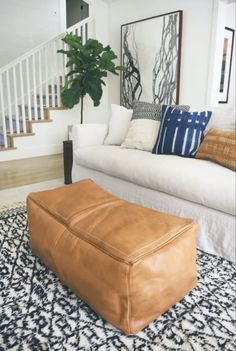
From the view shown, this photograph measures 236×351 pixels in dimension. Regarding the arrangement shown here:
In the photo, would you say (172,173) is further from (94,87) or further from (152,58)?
(152,58)

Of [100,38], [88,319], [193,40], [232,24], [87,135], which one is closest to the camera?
[88,319]

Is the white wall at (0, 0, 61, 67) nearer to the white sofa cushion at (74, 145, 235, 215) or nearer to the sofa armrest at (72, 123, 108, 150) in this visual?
the sofa armrest at (72, 123, 108, 150)

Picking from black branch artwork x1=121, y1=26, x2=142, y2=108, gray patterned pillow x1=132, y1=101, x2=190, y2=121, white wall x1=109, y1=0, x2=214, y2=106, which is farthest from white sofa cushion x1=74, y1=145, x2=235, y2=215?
black branch artwork x1=121, y1=26, x2=142, y2=108

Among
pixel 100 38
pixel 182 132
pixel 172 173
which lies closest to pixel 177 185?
pixel 172 173

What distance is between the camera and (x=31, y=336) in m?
1.08

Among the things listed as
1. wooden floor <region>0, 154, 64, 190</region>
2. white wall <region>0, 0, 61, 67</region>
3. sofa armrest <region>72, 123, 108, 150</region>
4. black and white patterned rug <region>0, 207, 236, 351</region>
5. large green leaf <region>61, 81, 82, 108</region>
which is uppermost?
white wall <region>0, 0, 61, 67</region>

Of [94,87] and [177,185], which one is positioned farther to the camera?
[94,87]

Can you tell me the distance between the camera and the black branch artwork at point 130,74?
4.14 meters

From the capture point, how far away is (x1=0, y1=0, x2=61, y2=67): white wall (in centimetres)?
469

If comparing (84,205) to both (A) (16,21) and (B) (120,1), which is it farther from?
(A) (16,21)

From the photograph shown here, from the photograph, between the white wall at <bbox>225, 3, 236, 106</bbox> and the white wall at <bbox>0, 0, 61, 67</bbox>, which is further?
the white wall at <bbox>0, 0, 61, 67</bbox>

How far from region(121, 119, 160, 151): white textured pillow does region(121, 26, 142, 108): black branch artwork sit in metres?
1.92

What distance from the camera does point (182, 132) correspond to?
208 cm

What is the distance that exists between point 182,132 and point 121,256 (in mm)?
1314
